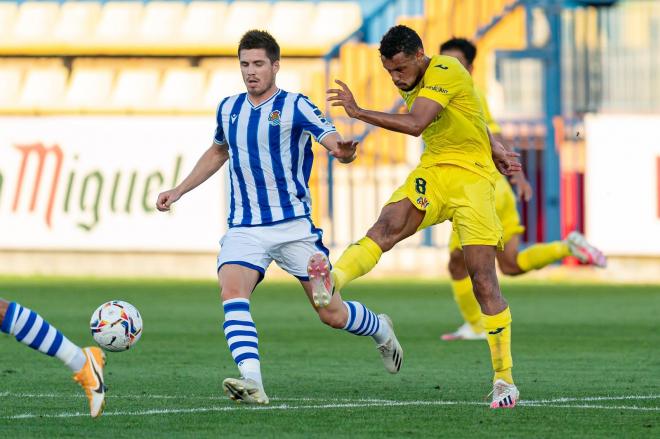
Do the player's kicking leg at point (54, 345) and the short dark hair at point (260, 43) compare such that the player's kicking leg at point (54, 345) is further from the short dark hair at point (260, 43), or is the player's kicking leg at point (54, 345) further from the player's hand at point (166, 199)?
the short dark hair at point (260, 43)

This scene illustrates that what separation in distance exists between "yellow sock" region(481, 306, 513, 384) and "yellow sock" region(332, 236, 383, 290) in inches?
25.9

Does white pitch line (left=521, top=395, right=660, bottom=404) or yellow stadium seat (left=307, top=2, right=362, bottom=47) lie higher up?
yellow stadium seat (left=307, top=2, right=362, bottom=47)

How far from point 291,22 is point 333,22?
0.78 meters

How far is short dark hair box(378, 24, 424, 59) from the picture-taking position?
792 centimetres

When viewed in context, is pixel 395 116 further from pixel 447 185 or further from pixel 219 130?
pixel 219 130

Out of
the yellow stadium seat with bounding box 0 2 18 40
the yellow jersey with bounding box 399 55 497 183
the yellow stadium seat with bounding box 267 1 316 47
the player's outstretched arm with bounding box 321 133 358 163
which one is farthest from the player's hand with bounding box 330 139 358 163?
the yellow stadium seat with bounding box 0 2 18 40

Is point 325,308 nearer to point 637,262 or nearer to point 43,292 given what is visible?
point 43,292

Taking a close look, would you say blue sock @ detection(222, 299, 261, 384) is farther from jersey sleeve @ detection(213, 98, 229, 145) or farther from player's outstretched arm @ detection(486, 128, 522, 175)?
player's outstretched arm @ detection(486, 128, 522, 175)

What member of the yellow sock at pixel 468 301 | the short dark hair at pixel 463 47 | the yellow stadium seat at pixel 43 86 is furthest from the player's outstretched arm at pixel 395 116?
the yellow stadium seat at pixel 43 86

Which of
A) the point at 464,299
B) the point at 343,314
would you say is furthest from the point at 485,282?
the point at 464,299

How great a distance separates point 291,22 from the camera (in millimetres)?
28812

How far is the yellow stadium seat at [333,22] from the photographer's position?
2827cm

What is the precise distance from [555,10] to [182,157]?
5416mm

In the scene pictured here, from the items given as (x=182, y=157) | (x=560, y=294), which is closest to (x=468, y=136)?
(x=560, y=294)
